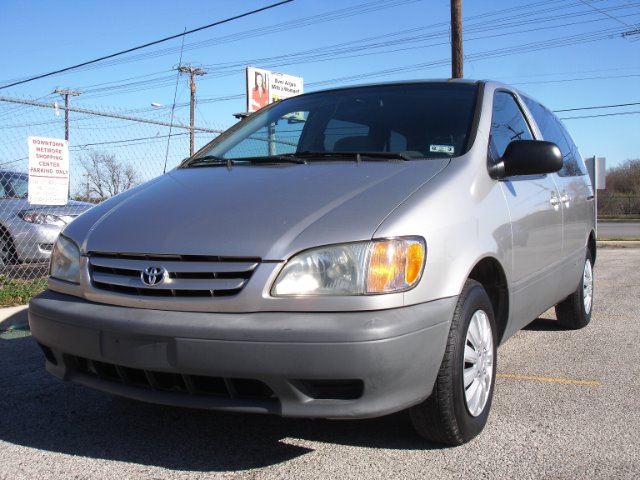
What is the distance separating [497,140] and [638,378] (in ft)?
5.49

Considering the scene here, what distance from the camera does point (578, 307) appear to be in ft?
16.6

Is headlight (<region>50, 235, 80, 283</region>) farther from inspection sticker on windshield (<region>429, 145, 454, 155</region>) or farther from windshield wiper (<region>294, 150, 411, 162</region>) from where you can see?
inspection sticker on windshield (<region>429, 145, 454, 155</region>)

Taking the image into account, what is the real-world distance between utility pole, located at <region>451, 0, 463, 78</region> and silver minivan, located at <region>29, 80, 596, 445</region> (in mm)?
11529

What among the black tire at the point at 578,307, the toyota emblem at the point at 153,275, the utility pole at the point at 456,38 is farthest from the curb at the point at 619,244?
the toyota emblem at the point at 153,275

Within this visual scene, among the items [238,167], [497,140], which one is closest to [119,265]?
[238,167]

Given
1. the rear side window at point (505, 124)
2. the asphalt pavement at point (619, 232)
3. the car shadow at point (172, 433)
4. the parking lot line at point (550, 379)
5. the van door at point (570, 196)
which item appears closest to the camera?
the car shadow at point (172, 433)

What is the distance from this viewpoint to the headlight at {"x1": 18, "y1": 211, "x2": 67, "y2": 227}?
7.22 m

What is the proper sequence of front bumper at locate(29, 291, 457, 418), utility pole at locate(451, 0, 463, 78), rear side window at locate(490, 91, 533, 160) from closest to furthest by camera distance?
front bumper at locate(29, 291, 457, 418) < rear side window at locate(490, 91, 533, 160) < utility pole at locate(451, 0, 463, 78)

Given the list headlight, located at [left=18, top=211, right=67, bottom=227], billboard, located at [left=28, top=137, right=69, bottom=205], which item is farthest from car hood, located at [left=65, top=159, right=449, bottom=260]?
headlight, located at [left=18, top=211, right=67, bottom=227]

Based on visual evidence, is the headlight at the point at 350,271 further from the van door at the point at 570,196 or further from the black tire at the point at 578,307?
the black tire at the point at 578,307

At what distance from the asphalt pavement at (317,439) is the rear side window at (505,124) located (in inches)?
53.5

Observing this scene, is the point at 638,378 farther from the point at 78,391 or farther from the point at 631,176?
the point at 631,176

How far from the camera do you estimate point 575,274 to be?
15.4ft

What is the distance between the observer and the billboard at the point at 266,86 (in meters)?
11.4
